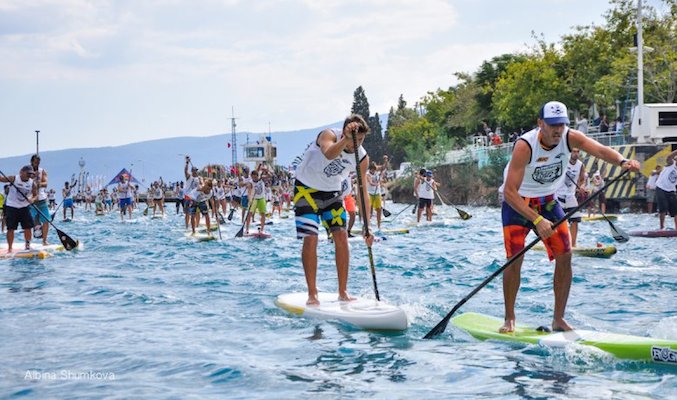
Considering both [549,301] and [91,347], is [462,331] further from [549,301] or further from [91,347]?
[91,347]

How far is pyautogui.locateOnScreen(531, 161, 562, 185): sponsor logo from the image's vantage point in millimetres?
6953

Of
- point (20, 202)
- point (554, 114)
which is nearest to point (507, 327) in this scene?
point (554, 114)

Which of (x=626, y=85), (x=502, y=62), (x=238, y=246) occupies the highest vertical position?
(x=502, y=62)

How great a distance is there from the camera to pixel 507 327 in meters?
7.11

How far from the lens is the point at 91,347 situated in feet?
22.8

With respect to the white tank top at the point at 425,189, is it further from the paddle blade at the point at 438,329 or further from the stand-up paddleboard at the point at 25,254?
the paddle blade at the point at 438,329

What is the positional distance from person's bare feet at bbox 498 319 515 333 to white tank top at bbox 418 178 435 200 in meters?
17.3

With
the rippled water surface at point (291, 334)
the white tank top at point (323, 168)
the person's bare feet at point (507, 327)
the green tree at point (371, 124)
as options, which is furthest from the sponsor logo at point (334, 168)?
the green tree at point (371, 124)

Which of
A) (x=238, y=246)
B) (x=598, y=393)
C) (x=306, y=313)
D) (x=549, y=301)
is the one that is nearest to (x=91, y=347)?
(x=306, y=313)

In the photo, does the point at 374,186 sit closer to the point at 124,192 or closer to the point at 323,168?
the point at 124,192

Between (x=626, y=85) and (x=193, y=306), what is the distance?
35353mm

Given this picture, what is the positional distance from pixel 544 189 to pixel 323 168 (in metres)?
2.33

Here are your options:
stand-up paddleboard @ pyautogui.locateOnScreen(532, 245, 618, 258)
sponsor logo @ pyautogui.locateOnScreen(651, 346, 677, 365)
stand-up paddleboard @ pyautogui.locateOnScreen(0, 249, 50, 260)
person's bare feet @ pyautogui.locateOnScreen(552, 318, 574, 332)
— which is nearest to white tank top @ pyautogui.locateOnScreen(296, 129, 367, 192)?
person's bare feet @ pyautogui.locateOnScreen(552, 318, 574, 332)

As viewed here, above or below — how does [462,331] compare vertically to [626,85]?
below
